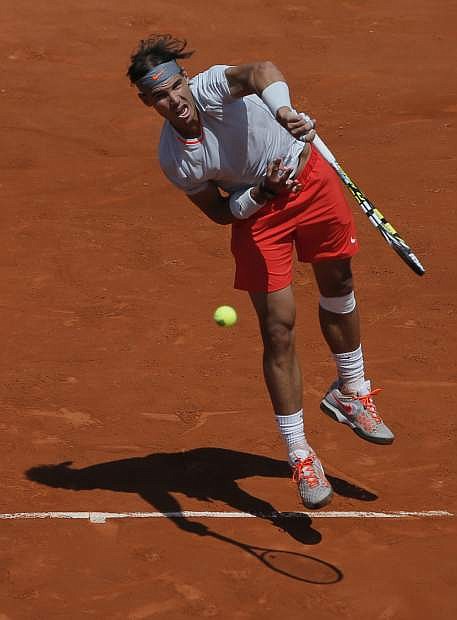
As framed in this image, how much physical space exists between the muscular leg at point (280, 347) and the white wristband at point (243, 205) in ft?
1.57

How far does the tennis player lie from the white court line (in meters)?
0.42

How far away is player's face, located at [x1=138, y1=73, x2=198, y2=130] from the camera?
730cm

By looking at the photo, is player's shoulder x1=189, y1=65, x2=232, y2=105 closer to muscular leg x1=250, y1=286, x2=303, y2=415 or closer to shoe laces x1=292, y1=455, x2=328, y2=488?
muscular leg x1=250, y1=286, x2=303, y2=415

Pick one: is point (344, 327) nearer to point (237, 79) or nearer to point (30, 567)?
point (237, 79)

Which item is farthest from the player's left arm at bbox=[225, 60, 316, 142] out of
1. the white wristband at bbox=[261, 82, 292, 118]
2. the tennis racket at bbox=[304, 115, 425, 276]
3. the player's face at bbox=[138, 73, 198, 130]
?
the tennis racket at bbox=[304, 115, 425, 276]

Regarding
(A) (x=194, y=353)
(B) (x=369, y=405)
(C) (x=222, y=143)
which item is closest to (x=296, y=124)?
(C) (x=222, y=143)

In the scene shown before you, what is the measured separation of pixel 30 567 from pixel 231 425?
2059 millimetres

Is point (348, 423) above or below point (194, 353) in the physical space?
above

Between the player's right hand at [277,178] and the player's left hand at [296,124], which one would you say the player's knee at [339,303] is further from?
the player's left hand at [296,124]

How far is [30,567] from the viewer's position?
742 centimetres

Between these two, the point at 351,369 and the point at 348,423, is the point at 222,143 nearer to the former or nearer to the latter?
the point at 351,369

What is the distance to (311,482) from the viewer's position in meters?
7.59

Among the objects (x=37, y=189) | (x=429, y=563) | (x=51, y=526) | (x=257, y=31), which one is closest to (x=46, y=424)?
(x=51, y=526)

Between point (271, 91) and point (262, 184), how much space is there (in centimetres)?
52
